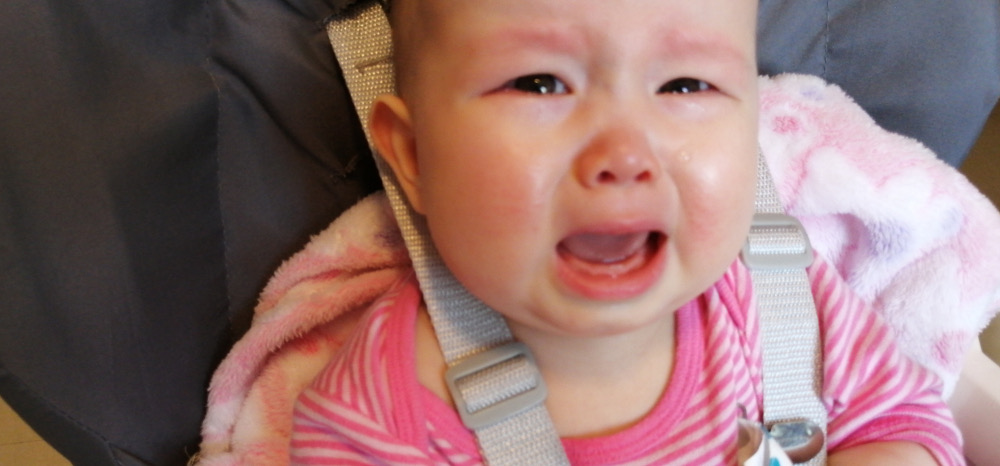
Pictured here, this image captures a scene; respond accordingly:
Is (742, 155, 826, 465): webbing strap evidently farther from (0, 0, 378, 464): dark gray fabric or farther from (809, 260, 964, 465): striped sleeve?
(0, 0, 378, 464): dark gray fabric

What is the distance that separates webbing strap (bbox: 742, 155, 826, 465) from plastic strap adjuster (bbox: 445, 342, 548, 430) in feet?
0.62

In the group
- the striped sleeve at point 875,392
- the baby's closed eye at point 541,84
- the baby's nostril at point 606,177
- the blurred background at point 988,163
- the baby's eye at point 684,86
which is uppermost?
the baby's closed eye at point 541,84

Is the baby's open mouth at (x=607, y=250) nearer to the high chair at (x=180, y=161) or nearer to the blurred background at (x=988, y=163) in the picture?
the high chair at (x=180, y=161)

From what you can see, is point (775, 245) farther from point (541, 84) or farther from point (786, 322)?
point (541, 84)

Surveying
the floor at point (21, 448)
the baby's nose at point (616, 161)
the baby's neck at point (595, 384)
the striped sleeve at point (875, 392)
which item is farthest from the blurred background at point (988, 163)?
the floor at point (21, 448)

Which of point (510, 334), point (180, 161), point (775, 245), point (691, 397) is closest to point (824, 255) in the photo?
point (775, 245)

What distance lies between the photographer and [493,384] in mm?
599

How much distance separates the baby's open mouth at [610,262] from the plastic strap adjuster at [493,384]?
0.45ft

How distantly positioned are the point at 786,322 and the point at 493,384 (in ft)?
0.81

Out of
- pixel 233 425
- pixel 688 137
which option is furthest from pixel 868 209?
pixel 233 425

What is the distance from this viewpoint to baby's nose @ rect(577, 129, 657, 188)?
0.46m

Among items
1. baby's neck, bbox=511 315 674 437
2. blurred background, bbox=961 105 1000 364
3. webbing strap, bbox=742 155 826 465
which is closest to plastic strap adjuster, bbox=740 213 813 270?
webbing strap, bbox=742 155 826 465

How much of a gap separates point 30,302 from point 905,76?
2.34ft

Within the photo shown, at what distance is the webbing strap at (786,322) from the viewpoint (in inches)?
25.5
